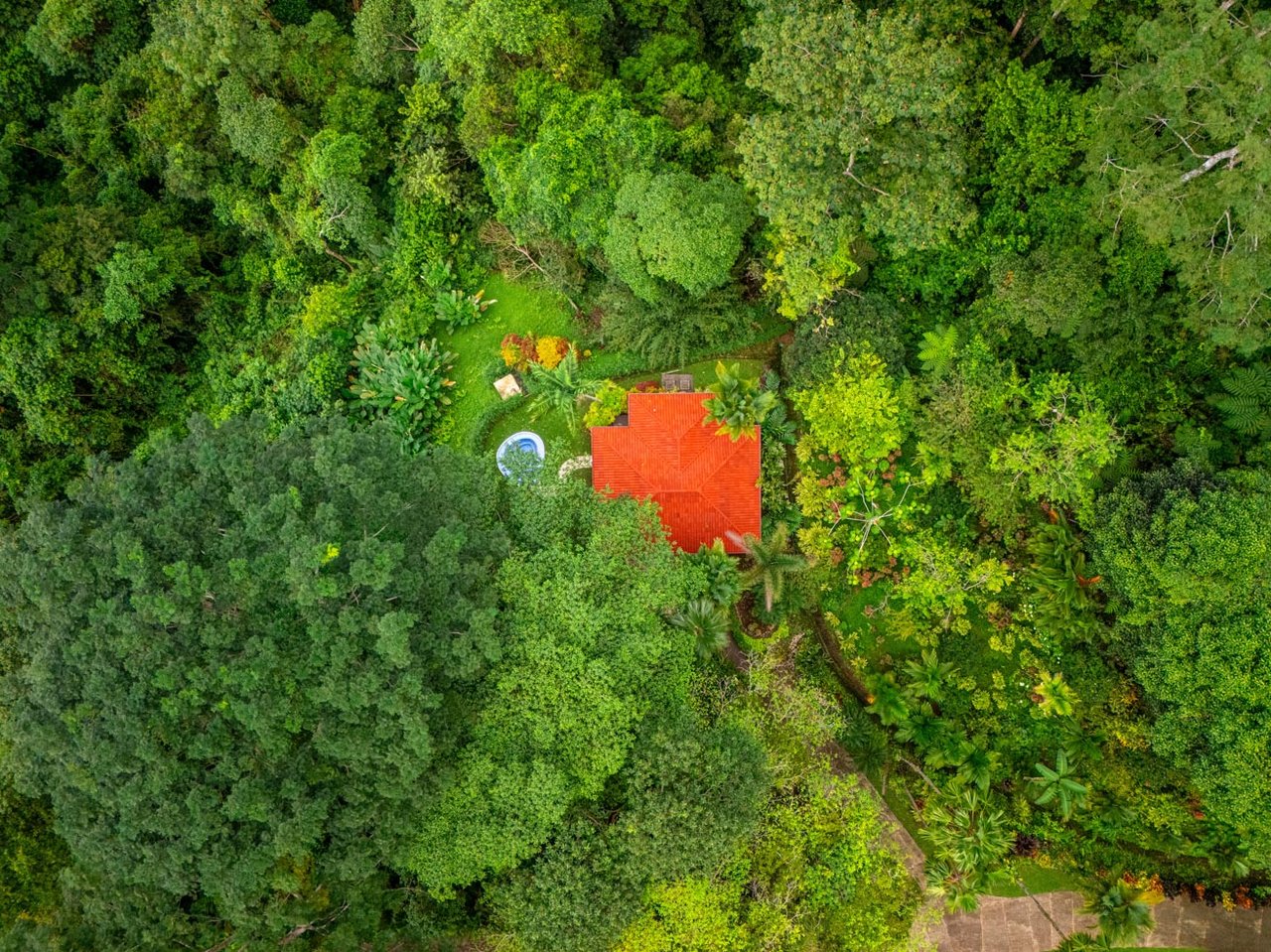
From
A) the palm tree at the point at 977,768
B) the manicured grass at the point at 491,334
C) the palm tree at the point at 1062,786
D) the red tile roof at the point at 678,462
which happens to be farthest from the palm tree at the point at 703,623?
the palm tree at the point at 1062,786

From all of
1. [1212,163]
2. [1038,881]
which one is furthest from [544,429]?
[1038,881]

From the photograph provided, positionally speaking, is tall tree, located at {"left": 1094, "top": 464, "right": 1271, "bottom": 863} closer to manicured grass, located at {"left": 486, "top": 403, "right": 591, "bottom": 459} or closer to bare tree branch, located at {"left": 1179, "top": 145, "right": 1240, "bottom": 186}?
bare tree branch, located at {"left": 1179, "top": 145, "right": 1240, "bottom": 186}

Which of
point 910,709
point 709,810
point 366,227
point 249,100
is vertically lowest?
point 709,810

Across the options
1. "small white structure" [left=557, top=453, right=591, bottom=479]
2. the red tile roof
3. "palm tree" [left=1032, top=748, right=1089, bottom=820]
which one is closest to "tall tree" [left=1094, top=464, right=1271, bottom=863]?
"palm tree" [left=1032, top=748, right=1089, bottom=820]

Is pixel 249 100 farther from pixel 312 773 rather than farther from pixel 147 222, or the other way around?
pixel 312 773

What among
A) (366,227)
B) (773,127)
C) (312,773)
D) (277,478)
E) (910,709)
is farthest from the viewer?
(366,227)

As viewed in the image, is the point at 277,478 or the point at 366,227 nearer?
the point at 277,478

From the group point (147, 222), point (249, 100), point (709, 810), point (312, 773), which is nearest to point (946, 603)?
point (709, 810)
